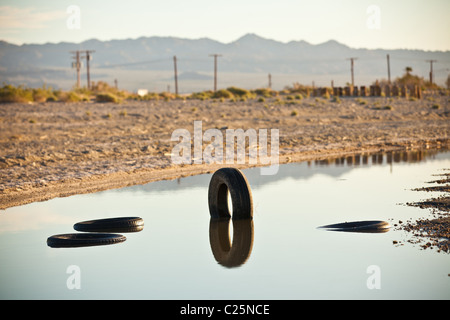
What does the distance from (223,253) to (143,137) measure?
52.9 ft

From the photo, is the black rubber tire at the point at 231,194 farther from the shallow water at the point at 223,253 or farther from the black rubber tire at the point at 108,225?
the black rubber tire at the point at 108,225

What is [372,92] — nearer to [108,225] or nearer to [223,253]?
[108,225]

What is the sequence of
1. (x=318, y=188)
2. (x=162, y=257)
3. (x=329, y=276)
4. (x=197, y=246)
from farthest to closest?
(x=318, y=188) → (x=197, y=246) → (x=162, y=257) → (x=329, y=276)

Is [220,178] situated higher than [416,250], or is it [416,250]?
[220,178]

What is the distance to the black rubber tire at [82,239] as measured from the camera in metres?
10.3

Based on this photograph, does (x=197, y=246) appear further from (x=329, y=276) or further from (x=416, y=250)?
(x=416, y=250)

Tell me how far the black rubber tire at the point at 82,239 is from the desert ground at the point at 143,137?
3.44 meters

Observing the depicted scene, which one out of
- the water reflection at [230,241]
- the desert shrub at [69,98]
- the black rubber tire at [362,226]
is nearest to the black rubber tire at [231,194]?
the water reflection at [230,241]

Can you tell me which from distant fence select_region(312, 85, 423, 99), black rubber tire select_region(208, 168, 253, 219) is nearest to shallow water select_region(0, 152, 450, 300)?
black rubber tire select_region(208, 168, 253, 219)

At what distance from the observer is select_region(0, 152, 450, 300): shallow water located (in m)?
8.05

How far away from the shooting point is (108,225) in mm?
11375
